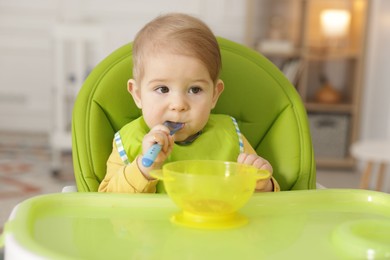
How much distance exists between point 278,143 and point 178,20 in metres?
0.36

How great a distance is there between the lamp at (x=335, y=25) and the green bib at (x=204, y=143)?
2613 millimetres

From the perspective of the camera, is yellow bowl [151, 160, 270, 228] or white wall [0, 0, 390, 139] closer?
yellow bowl [151, 160, 270, 228]

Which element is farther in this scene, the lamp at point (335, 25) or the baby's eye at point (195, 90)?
the lamp at point (335, 25)

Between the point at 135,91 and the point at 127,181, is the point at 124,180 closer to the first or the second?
the point at 127,181

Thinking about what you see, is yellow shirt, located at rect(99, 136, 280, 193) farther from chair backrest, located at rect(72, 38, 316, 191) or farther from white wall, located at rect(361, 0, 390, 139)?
white wall, located at rect(361, 0, 390, 139)

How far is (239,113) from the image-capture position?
1337mm

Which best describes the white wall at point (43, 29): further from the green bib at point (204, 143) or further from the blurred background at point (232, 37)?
the green bib at point (204, 143)

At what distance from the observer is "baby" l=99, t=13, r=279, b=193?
1062mm

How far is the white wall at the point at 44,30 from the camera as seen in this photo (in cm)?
414

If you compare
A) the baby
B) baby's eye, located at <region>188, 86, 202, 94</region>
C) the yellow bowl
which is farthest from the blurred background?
the yellow bowl

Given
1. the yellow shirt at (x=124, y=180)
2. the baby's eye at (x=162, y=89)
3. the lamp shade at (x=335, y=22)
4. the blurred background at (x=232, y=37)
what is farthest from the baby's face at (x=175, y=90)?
the lamp shade at (x=335, y=22)

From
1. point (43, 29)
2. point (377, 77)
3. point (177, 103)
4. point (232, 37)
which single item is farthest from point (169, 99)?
point (43, 29)

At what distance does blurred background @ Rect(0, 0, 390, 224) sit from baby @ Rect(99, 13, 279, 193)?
1.75 m

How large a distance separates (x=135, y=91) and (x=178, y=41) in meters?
0.15
